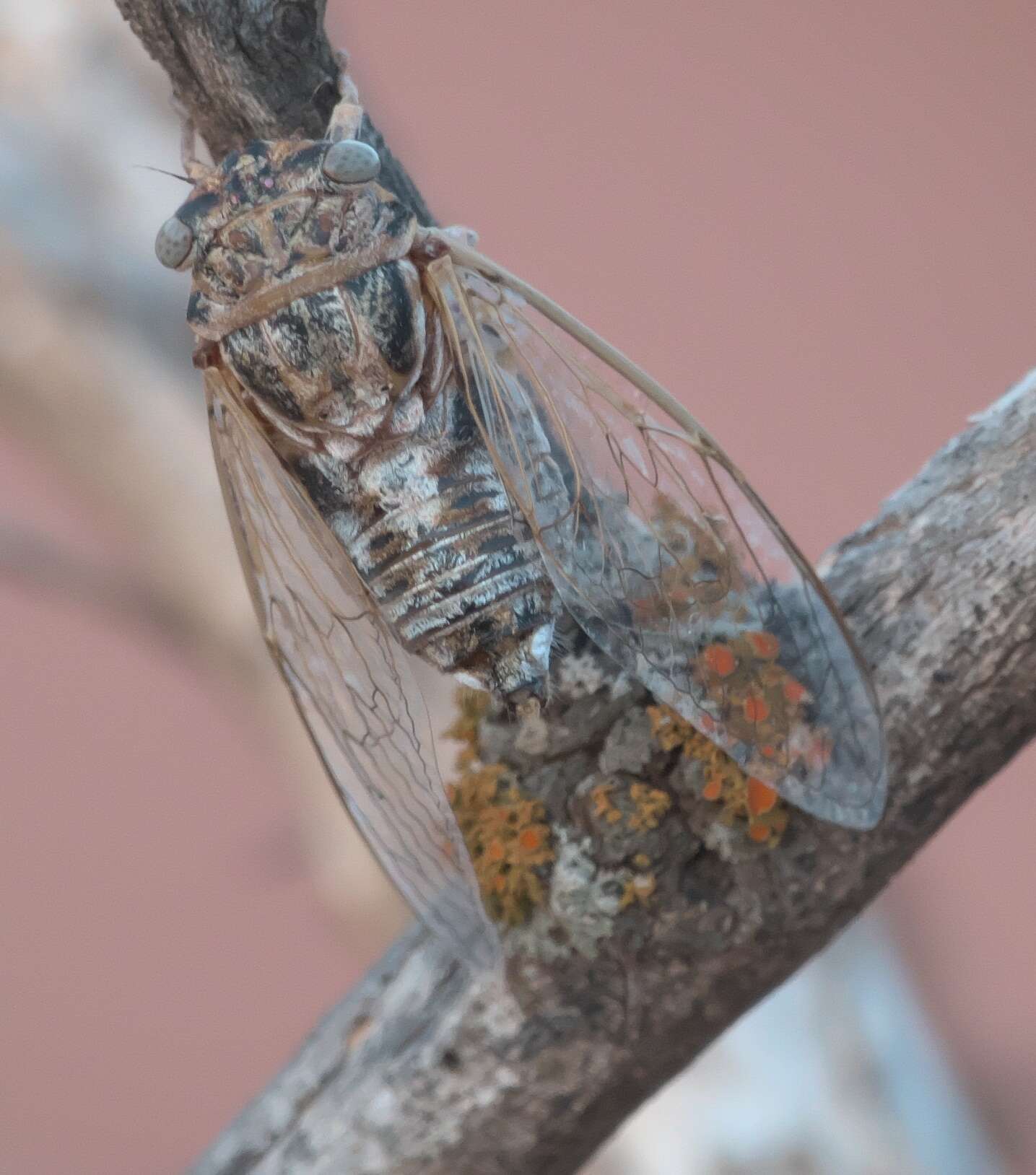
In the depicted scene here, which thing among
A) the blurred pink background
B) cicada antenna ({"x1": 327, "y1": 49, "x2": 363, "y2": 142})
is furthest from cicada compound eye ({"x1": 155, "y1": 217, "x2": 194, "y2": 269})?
the blurred pink background

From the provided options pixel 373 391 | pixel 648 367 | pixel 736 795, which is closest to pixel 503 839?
pixel 736 795

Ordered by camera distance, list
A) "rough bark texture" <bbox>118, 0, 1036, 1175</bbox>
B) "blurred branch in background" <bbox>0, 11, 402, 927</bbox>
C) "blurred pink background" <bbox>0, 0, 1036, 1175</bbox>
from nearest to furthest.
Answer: "rough bark texture" <bbox>118, 0, 1036, 1175</bbox> < "blurred branch in background" <bbox>0, 11, 402, 927</bbox> < "blurred pink background" <bbox>0, 0, 1036, 1175</bbox>

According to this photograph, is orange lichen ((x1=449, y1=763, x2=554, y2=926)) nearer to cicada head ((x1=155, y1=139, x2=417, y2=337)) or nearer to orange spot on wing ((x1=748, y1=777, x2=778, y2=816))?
orange spot on wing ((x1=748, y1=777, x2=778, y2=816))

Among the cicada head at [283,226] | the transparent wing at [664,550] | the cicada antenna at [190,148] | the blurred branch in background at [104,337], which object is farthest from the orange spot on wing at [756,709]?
the blurred branch in background at [104,337]

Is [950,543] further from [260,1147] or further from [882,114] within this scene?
[882,114]

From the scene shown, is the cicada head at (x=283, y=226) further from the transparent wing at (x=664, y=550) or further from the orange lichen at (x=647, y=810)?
the orange lichen at (x=647, y=810)

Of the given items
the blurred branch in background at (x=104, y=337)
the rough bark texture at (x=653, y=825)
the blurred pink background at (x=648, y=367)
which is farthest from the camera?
the blurred pink background at (x=648, y=367)

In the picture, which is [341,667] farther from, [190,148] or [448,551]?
[190,148]

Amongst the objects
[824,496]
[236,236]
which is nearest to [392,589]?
[236,236]
